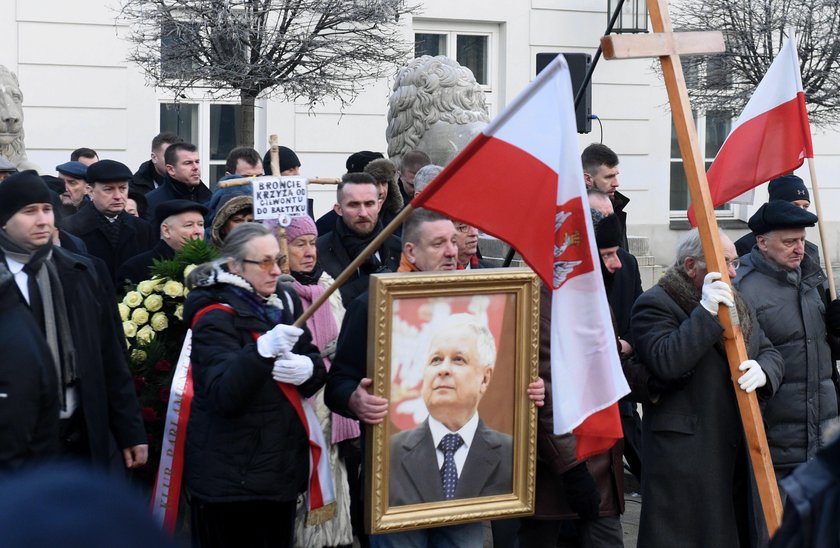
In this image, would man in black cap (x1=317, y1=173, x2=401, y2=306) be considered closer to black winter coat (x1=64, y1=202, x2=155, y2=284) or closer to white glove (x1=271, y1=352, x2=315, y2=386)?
black winter coat (x1=64, y1=202, x2=155, y2=284)

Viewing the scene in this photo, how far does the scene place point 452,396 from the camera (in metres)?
4.78

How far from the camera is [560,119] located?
4.50 m

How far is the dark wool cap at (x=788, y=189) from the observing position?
7719mm

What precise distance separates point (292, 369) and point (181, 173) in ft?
13.3

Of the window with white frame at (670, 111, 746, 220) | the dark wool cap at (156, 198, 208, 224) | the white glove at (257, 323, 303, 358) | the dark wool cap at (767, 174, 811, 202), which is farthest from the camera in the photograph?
the window with white frame at (670, 111, 746, 220)

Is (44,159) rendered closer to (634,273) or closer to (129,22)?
(129,22)

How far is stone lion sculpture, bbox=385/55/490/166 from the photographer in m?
9.75

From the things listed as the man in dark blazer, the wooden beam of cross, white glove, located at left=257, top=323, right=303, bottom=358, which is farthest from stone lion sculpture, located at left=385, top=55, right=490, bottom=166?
white glove, located at left=257, top=323, right=303, bottom=358

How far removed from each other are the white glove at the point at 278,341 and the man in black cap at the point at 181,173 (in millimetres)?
3879

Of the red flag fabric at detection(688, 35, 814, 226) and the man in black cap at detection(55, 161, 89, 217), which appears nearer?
Result: the red flag fabric at detection(688, 35, 814, 226)

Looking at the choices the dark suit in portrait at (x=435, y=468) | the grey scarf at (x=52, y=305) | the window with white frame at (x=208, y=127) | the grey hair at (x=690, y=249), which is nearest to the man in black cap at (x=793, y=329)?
the grey hair at (x=690, y=249)

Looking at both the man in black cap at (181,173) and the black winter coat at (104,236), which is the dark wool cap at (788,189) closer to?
the man in black cap at (181,173)

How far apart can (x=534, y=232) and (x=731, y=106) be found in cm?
1266

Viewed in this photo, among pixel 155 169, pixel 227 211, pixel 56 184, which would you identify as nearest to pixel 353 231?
pixel 227 211
